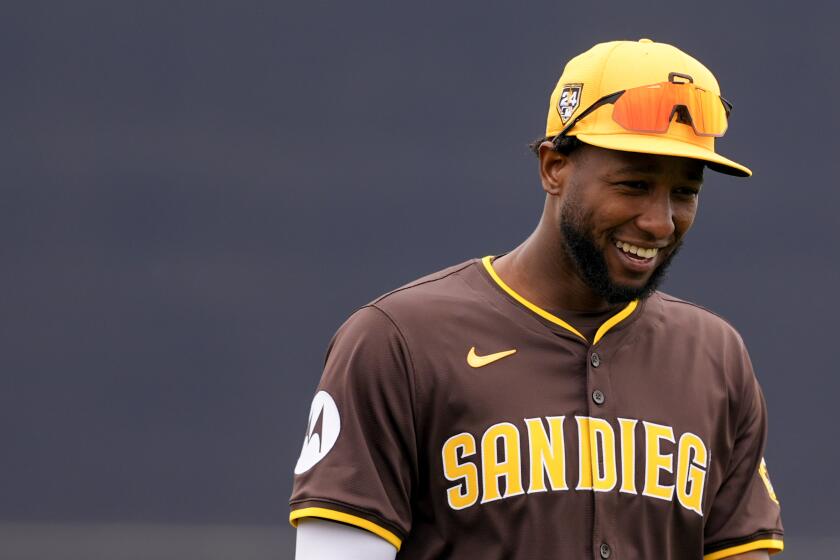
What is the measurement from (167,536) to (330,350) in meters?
3.04

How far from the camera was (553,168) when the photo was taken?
2.33 meters

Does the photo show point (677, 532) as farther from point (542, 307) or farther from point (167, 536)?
point (167, 536)

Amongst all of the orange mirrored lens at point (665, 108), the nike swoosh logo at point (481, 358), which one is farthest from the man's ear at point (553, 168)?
→ the nike swoosh logo at point (481, 358)

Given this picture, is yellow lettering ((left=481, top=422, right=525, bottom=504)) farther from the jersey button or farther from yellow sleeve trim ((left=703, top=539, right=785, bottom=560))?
yellow sleeve trim ((left=703, top=539, right=785, bottom=560))

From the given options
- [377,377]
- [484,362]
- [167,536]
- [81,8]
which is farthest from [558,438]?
[81,8]

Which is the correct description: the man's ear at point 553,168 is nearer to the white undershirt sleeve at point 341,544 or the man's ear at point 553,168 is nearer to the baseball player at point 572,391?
the baseball player at point 572,391

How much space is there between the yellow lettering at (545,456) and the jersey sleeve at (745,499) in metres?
0.31

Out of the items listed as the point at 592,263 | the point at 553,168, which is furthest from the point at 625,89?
the point at 592,263

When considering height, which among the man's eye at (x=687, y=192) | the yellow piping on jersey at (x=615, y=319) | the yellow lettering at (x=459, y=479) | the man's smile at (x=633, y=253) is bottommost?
the yellow lettering at (x=459, y=479)

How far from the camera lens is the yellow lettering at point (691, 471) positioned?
2.23m

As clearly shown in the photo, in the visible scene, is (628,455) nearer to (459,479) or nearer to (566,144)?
(459,479)

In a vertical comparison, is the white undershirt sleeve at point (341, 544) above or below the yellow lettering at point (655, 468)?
below

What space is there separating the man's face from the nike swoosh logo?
18 centimetres

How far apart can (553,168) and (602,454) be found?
1.50 feet
